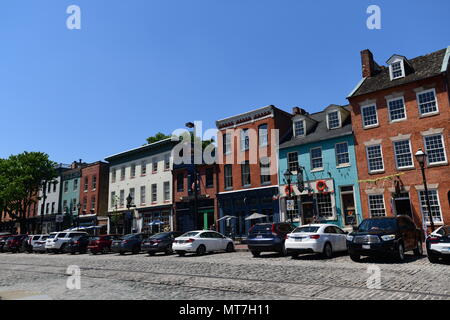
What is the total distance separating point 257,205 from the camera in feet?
99.5

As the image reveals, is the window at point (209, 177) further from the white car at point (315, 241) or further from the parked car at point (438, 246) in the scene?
the parked car at point (438, 246)

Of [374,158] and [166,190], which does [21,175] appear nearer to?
[166,190]

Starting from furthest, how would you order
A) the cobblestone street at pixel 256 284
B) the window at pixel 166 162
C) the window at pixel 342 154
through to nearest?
the window at pixel 166 162 < the window at pixel 342 154 < the cobblestone street at pixel 256 284

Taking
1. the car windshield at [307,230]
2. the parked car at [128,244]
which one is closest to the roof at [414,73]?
the car windshield at [307,230]

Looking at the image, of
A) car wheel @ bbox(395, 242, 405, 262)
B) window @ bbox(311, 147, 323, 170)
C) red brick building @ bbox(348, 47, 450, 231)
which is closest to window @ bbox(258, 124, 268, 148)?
window @ bbox(311, 147, 323, 170)

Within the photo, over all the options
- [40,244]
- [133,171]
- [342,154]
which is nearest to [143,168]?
[133,171]

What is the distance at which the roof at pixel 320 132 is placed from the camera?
26.1 metres

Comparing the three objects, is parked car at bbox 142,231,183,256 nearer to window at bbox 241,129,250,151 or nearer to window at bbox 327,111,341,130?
window at bbox 241,129,250,151

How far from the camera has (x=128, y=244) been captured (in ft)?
75.3

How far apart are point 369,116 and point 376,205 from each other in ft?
21.4

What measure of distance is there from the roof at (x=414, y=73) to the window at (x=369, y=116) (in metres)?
1.19

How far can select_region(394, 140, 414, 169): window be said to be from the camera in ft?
73.8

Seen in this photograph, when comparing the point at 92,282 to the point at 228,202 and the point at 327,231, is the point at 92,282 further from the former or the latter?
the point at 228,202
